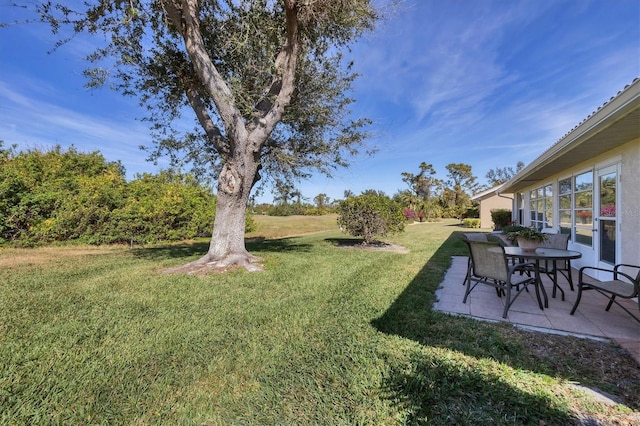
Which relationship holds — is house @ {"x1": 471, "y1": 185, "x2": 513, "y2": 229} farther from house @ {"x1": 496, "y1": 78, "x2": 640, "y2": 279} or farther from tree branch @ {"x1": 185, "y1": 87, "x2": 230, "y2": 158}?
tree branch @ {"x1": 185, "y1": 87, "x2": 230, "y2": 158}

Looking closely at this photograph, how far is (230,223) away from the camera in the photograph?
6746 millimetres

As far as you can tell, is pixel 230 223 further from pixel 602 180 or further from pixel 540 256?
pixel 602 180

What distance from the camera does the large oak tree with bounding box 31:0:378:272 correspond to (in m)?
6.04

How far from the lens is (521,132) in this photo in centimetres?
1698

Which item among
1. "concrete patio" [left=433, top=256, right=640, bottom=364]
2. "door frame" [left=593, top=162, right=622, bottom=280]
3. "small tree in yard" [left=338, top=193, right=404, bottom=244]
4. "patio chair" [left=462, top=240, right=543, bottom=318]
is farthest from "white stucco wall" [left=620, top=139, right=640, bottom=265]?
"small tree in yard" [left=338, top=193, right=404, bottom=244]

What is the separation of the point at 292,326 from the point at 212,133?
5467 millimetres

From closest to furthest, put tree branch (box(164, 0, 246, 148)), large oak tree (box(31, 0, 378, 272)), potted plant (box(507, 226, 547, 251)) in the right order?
1. potted plant (box(507, 226, 547, 251))
2. tree branch (box(164, 0, 246, 148))
3. large oak tree (box(31, 0, 378, 272))

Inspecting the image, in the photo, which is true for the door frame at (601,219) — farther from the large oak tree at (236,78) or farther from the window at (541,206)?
the large oak tree at (236,78)

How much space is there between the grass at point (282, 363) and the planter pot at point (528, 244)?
189cm

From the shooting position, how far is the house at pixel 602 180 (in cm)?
387

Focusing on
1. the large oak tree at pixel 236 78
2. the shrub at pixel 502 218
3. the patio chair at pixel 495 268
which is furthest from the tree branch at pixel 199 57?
the shrub at pixel 502 218

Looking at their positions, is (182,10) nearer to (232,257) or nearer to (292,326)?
(232,257)

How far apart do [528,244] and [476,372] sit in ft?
10.5

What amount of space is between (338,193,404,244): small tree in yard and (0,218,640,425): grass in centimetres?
595
